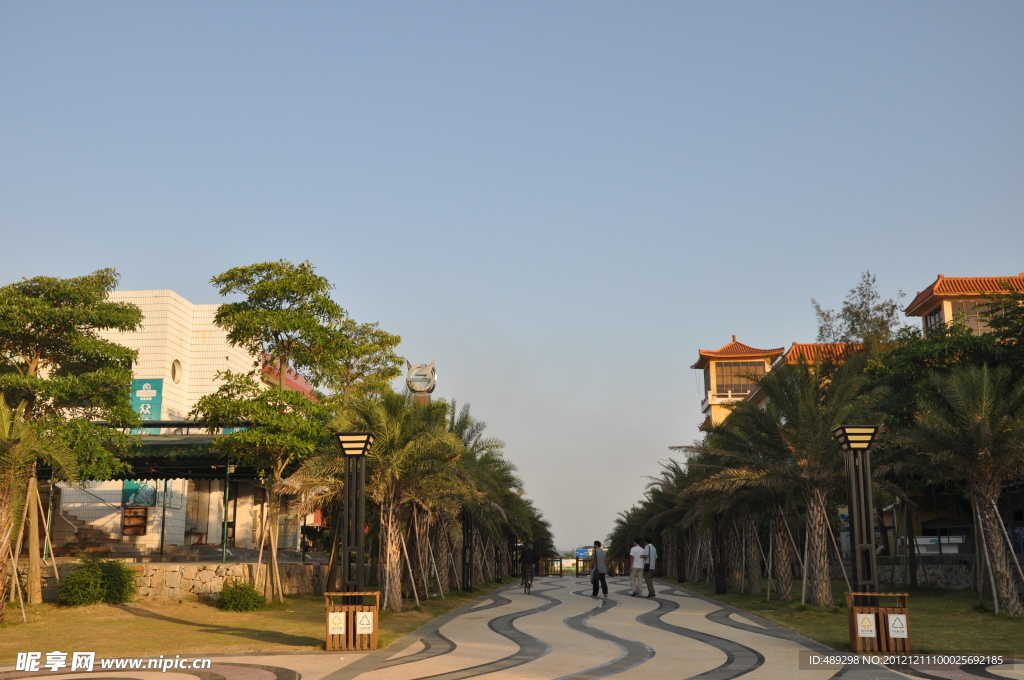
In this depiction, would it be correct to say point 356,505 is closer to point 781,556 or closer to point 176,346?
point 781,556

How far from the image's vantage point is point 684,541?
138 feet

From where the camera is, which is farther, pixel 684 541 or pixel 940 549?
pixel 684 541

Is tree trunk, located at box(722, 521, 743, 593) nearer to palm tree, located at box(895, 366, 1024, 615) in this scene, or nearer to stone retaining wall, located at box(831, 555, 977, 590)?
stone retaining wall, located at box(831, 555, 977, 590)

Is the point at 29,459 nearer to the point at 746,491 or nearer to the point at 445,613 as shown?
the point at 445,613

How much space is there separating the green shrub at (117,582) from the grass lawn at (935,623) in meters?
14.3

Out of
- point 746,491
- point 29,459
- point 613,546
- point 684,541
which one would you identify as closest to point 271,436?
point 29,459

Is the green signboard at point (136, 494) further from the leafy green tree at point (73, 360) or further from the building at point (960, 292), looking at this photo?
the building at point (960, 292)

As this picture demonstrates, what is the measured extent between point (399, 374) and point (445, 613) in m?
15.8

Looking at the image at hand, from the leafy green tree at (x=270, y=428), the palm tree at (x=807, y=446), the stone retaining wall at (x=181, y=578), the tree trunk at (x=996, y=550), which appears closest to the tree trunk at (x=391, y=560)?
the leafy green tree at (x=270, y=428)

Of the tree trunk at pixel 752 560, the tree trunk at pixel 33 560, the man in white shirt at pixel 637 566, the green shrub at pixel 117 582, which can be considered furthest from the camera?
the man in white shirt at pixel 637 566

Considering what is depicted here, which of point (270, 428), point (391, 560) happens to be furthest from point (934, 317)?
point (270, 428)

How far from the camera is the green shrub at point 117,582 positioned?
20422 mm

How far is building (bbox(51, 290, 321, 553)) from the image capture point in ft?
119

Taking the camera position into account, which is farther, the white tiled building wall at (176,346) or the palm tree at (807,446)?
the white tiled building wall at (176,346)
